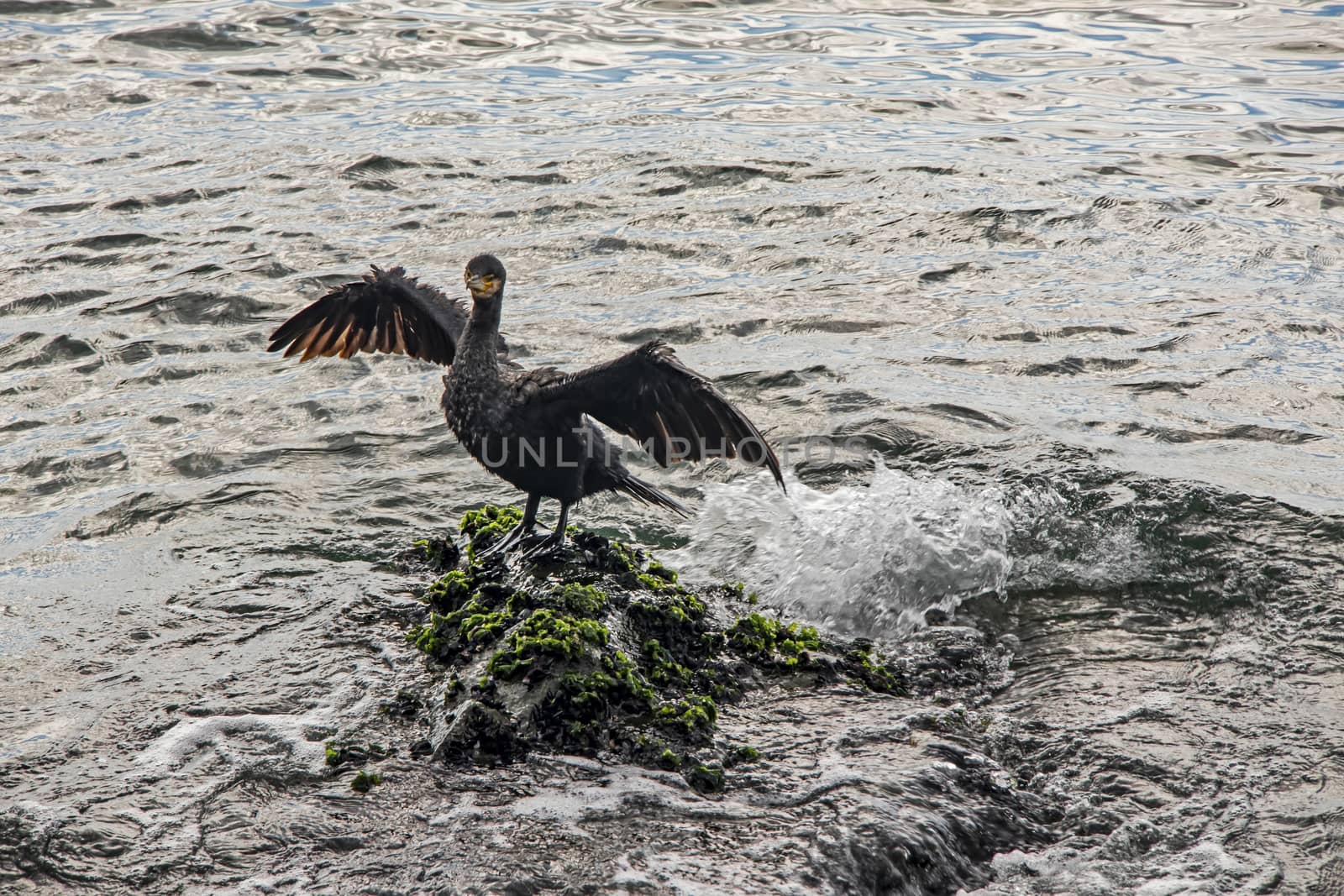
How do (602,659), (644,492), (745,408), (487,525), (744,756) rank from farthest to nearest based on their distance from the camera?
(745,408) → (487,525) → (644,492) → (602,659) → (744,756)

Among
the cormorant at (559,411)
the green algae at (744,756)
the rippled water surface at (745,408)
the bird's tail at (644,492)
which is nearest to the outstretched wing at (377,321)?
the cormorant at (559,411)

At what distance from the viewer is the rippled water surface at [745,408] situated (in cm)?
Answer: 439

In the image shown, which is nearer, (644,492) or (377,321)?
(644,492)

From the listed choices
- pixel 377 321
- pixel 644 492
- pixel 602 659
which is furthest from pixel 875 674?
pixel 377 321

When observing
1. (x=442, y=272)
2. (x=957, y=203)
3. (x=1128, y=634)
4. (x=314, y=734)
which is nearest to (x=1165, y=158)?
(x=957, y=203)

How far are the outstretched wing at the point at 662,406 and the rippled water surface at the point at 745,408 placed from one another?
112 cm

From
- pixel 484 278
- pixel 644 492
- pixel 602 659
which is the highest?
pixel 484 278

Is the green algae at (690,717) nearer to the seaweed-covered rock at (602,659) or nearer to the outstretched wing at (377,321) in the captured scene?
the seaweed-covered rock at (602,659)

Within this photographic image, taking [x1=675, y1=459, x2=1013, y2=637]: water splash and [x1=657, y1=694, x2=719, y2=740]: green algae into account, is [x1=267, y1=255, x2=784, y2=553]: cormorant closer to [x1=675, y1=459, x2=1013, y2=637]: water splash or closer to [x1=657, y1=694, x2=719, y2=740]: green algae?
[x1=675, y1=459, x2=1013, y2=637]: water splash

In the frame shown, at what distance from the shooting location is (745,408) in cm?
860

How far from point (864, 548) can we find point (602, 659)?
6.97 ft

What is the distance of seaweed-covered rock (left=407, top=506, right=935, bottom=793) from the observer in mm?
4648

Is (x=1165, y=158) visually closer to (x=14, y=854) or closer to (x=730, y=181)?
(x=730, y=181)

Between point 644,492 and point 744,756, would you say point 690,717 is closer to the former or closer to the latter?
point 744,756
